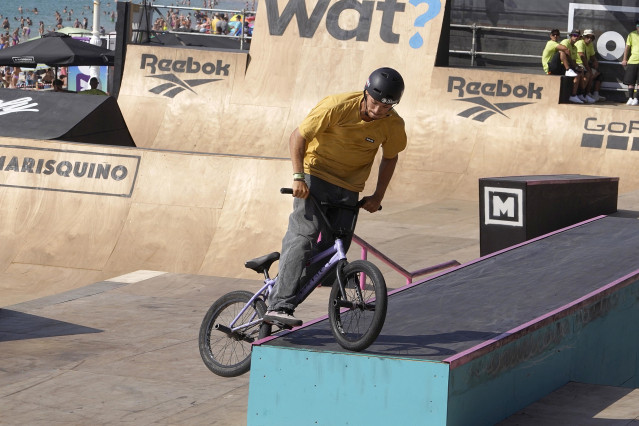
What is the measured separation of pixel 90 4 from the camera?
2324 inches

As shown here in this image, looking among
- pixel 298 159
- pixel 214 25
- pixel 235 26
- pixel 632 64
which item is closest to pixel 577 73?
pixel 632 64

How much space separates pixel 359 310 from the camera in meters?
5.39

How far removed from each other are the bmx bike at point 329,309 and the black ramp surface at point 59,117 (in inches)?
343

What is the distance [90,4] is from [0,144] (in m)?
48.2

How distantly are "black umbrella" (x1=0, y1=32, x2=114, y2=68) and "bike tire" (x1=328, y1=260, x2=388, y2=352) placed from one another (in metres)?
15.8

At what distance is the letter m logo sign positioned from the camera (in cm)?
963

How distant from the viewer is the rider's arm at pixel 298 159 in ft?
18.4

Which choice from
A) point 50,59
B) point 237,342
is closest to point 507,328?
point 237,342

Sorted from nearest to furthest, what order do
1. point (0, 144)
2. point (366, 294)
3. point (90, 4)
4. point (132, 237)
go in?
point (366, 294)
point (132, 237)
point (0, 144)
point (90, 4)

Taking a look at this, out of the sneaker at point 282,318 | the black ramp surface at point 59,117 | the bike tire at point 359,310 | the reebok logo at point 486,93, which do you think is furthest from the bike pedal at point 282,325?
the reebok logo at point 486,93

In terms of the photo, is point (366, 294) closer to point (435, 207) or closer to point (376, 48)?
point (435, 207)

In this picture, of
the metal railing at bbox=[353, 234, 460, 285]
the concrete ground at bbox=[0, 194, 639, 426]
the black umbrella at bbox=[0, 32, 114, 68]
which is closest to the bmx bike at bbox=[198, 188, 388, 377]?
the concrete ground at bbox=[0, 194, 639, 426]

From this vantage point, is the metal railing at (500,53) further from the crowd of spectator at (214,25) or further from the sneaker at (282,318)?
the sneaker at (282,318)

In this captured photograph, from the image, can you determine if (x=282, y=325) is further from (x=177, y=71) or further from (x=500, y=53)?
(x=500, y=53)
